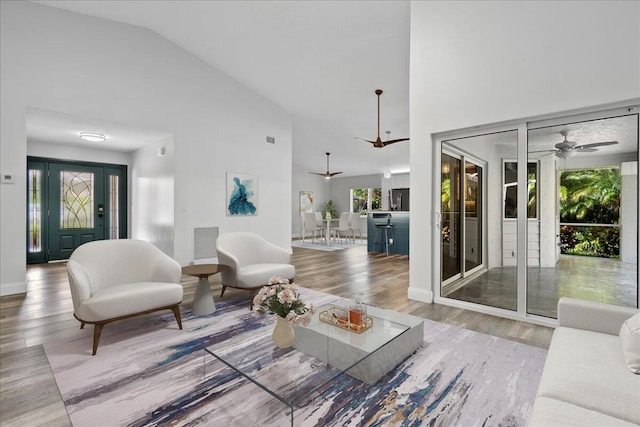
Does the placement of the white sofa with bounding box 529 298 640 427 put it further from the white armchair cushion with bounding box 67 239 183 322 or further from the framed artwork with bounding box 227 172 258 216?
the framed artwork with bounding box 227 172 258 216

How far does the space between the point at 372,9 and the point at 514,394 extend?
4.55 metres

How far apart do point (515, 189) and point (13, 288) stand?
6.36 meters

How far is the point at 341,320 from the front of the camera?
90.7 inches

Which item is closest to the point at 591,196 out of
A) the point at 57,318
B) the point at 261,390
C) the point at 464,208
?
the point at 464,208

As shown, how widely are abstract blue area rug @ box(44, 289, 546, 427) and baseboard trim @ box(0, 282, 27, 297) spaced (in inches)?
94.3

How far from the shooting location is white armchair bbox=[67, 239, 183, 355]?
2.54 m

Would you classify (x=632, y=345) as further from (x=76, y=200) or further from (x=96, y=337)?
(x=76, y=200)

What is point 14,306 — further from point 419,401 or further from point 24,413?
point 419,401

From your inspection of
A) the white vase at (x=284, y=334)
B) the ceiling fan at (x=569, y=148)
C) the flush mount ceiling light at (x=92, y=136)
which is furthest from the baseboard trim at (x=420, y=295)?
the flush mount ceiling light at (x=92, y=136)

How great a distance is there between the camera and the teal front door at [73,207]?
21.7 feet

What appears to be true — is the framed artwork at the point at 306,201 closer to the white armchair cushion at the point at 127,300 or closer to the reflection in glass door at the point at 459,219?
the reflection in glass door at the point at 459,219

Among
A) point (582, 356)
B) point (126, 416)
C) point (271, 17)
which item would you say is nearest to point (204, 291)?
point (126, 416)

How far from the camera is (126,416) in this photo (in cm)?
Answer: 174

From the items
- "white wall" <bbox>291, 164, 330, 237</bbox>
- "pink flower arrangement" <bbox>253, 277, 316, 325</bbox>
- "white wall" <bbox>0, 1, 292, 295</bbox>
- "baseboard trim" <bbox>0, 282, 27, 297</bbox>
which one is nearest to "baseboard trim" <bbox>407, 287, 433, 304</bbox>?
"pink flower arrangement" <bbox>253, 277, 316, 325</bbox>
